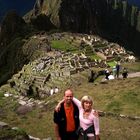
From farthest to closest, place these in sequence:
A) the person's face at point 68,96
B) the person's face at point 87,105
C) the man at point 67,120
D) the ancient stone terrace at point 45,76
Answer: the ancient stone terrace at point 45,76, the man at point 67,120, the person's face at point 68,96, the person's face at point 87,105

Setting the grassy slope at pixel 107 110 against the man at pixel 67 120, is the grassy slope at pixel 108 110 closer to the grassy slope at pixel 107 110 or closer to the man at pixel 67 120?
the grassy slope at pixel 107 110

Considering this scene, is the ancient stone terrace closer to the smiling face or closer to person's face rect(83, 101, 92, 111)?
the smiling face

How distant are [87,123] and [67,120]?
2.04 ft

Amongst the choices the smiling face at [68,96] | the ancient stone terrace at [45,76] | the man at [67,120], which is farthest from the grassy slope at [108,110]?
the ancient stone terrace at [45,76]

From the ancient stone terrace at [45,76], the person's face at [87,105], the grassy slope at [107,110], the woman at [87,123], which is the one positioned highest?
the person's face at [87,105]

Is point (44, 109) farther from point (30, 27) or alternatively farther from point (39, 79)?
point (30, 27)

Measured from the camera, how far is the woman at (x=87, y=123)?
13109 mm

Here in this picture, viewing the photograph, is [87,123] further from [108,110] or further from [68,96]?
[108,110]

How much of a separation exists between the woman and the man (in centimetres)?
16

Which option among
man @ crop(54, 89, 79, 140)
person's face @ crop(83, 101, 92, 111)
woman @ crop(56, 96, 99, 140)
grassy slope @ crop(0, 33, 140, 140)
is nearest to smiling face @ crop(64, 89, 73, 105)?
man @ crop(54, 89, 79, 140)

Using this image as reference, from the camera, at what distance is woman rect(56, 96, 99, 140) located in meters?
13.1

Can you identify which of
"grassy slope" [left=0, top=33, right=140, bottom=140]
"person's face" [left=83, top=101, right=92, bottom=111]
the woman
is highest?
"person's face" [left=83, top=101, right=92, bottom=111]

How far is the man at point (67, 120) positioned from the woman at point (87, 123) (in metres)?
0.16

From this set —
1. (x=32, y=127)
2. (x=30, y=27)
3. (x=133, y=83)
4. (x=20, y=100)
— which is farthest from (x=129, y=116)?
(x=30, y=27)
